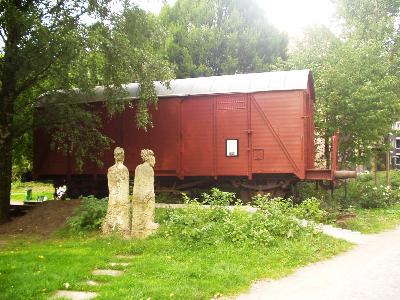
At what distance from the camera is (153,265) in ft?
26.4

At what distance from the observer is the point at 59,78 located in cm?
1352

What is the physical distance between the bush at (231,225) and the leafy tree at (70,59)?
4307mm

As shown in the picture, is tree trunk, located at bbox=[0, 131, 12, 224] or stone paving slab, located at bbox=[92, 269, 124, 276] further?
tree trunk, located at bbox=[0, 131, 12, 224]

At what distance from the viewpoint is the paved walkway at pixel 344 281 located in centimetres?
669

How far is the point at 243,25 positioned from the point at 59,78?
60.8 feet

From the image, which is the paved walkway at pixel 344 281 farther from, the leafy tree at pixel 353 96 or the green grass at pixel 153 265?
the leafy tree at pixel 353 96

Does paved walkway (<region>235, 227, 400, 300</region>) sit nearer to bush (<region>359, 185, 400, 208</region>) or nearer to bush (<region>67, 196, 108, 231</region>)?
bush (<region>67, 196, 108, 231</region>)

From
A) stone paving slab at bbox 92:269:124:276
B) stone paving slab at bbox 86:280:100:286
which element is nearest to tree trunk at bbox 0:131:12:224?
stone paving slab at bbox 92:269:124:276

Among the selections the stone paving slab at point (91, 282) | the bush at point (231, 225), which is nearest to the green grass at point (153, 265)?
the stone paving slab at point (91, 282)

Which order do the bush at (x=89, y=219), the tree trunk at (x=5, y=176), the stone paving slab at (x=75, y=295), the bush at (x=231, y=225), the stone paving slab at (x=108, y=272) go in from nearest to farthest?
1. the stone paving slab at (x=75, y=295)
2. the stone paving slab at (x=108, y=272)
3. the bush at (x=231, y=225)
4. the bush at (x=89, y=219)
5. the tree trunk at (x=5, y=176)

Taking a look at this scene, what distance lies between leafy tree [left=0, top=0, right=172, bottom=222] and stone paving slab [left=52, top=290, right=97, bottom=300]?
713 cm

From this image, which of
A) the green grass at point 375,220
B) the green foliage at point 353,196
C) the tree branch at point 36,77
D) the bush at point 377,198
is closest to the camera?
the tree branch at point 36,77

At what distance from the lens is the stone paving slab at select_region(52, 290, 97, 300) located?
6324 mm

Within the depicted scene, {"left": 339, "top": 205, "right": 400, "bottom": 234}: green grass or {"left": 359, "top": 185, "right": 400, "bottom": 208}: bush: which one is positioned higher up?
{"left": 359, "top": 185, "right": 400, "bottom": 208}: bush
